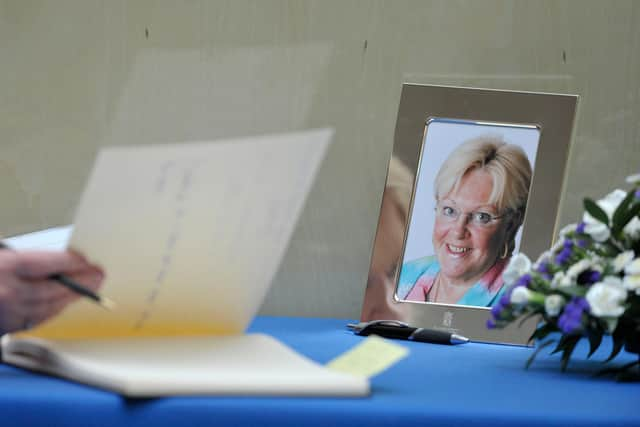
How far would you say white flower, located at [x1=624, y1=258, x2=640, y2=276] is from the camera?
90cm

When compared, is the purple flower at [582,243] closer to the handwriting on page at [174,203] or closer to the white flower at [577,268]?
the white flower at [577,268]

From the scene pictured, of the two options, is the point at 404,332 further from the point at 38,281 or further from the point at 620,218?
the point at 38,281

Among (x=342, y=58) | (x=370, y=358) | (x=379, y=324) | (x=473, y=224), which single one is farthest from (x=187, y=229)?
(x=342, y=58)

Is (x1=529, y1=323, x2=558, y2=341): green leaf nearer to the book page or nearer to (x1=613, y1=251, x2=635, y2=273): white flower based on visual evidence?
(x1=613, y1=251, x2=635, y2=273): white flower

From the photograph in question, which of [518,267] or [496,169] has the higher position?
[496,169]

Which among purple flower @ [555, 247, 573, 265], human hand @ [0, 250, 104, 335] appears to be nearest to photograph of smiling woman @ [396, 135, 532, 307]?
purple flower @ [555, 247, 573, 265]

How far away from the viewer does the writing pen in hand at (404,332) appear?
48.6 inches

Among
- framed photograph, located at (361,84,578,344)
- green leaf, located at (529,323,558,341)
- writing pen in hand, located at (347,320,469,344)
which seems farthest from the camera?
framed photograph, located at (361,84,578,344)

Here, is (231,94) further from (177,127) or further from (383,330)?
(383,330)

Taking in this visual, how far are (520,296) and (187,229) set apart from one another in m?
0.40

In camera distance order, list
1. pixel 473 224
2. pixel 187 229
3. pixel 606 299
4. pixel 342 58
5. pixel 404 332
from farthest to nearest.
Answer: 1. pixel 342 58
2. pixel 473 224
3. pixel 404 332
4. pixel 606 299
5. pixel 187 229

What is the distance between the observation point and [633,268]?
35.4 inches

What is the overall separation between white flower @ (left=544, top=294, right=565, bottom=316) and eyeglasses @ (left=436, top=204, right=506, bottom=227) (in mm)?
467

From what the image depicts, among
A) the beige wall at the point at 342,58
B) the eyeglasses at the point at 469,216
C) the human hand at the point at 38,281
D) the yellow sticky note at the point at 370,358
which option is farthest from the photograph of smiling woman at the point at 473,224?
the human hand at the point at 38,281
